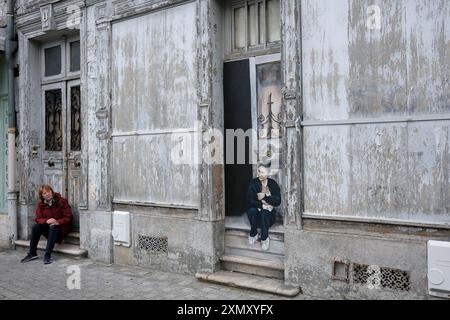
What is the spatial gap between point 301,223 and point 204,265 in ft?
4.92

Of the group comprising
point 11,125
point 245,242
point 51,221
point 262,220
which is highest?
point 11,125

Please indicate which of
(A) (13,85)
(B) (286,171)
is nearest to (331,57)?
(B) (286,171)

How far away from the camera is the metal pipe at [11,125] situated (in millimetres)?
8438

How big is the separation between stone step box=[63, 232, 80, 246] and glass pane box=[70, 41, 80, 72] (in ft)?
9.33

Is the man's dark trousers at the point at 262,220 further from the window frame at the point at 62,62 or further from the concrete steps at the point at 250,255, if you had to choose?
the window frame at the point at 62,62

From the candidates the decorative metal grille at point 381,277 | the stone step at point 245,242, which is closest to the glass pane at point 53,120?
the stone step at point 245,242

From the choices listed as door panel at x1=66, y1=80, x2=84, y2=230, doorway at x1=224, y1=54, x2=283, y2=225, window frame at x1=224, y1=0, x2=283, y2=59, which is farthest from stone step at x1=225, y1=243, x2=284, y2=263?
door panel at x1=66, y1=80, x2=84, y2=230

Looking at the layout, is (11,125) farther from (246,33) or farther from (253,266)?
(253,266)

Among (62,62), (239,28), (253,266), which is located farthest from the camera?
(62,62)

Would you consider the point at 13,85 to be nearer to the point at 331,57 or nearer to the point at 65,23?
the point at 65,23

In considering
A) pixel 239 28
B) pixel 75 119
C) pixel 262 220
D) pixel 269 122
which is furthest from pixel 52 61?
pixel 262 220

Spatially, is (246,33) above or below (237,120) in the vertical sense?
above

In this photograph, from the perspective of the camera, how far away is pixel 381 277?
15.2ft

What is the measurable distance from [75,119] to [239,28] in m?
3.61
